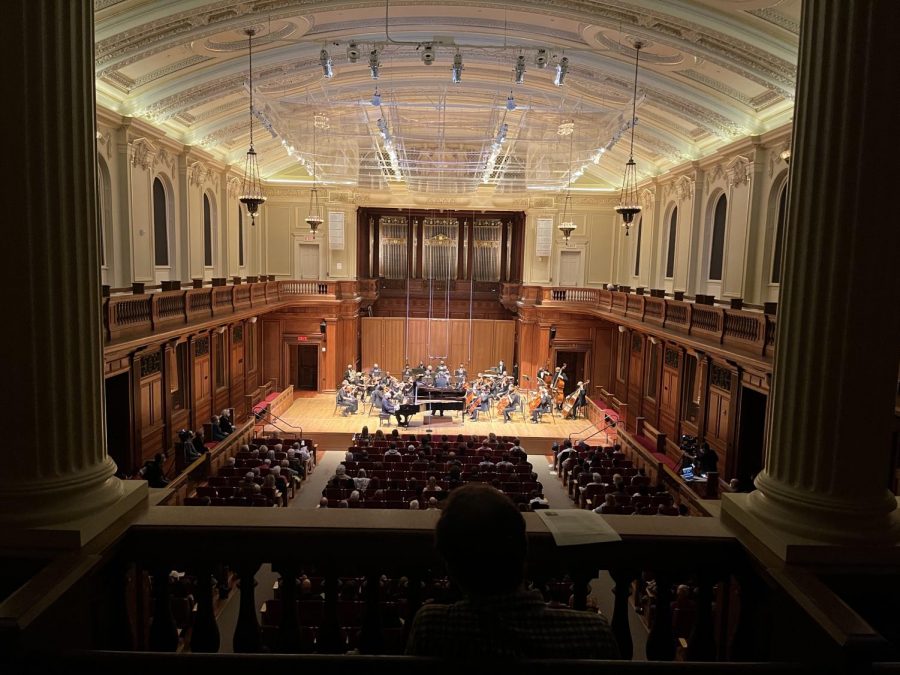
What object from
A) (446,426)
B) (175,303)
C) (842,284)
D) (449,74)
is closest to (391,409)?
(446,426)

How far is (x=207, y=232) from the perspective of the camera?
21.6 meters

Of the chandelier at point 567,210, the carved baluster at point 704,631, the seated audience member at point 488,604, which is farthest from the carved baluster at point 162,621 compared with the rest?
the chandelier at point 567,210

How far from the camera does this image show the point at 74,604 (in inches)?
90.7

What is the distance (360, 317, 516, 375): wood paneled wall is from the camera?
27.6m

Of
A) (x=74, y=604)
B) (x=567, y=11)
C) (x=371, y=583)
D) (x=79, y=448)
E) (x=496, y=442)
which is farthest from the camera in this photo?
(x=496, y=442)

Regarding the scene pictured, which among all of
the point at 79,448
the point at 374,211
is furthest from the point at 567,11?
the point at 374,211

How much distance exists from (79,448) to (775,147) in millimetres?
16076

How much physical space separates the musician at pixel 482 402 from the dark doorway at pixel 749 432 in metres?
9.22

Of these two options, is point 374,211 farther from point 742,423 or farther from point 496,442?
point 742,423

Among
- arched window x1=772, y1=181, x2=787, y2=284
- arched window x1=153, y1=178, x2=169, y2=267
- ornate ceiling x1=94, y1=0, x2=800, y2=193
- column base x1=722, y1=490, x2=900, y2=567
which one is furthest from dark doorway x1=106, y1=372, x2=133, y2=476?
arched window x1=772, y1=181, x2=787, y2=284

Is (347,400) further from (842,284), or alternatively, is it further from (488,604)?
(488,604)

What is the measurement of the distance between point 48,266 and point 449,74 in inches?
663

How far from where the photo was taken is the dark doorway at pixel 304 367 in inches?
999

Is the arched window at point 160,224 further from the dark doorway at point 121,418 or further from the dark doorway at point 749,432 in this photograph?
the dark doorway at point 749,432
